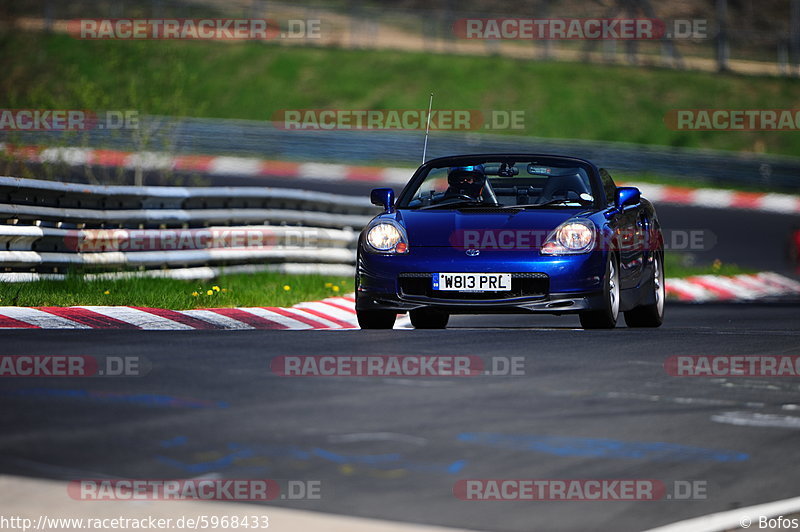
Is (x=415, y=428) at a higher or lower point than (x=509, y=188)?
lower

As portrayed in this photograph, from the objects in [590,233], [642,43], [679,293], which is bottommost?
[679,293]

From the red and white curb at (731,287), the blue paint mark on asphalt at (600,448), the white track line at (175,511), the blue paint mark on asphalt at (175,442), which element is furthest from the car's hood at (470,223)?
the red and white curb at (731,287)

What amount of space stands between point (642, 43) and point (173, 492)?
4227 cm

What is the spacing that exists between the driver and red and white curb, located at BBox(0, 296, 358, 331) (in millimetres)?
1780

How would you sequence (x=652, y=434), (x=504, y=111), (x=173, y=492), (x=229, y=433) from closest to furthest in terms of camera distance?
(x=173, y=492)
(x=229, y=433)
(x=652, y=434)
(x=504, y=111)

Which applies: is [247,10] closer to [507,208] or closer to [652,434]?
[507,208]

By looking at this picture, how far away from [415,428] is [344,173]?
27529 millimetres

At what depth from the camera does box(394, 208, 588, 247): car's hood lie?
1041 centimetres

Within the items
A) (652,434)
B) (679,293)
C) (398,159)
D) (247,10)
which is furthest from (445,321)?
(247,10)

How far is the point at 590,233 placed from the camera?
411 inches

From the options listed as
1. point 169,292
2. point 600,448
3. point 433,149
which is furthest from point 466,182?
point 433,149

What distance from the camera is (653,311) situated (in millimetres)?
12094

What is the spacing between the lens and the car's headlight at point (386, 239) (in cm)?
1049

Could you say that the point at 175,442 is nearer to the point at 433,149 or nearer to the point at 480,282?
the point at 480,282
